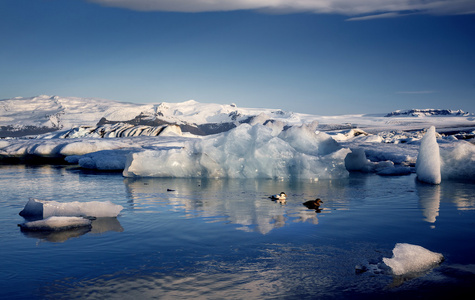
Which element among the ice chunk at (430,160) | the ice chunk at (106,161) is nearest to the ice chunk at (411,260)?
the ice chunk at (430,160)

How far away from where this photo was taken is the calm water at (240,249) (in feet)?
11.4

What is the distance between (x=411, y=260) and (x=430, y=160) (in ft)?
29.1

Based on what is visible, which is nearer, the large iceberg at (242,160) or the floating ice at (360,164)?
the large iceberg at (242,160)

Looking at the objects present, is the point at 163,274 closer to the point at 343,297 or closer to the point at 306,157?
the point at 343,297

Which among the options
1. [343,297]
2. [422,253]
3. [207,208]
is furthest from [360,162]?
[343,297]

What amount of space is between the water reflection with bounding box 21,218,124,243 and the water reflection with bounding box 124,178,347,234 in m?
1.24

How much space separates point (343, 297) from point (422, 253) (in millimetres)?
1323

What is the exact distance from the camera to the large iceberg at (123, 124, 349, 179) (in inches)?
516

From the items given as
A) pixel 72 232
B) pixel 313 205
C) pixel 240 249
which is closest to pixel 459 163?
pixel 313 205

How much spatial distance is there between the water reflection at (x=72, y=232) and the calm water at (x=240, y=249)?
0.03m

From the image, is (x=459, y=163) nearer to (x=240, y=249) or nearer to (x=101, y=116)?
(x=240, y=249)

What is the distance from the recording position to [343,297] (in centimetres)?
329

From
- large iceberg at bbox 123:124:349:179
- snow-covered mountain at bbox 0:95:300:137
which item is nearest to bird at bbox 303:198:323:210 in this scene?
large iceberg at bbox 123:124:349:179

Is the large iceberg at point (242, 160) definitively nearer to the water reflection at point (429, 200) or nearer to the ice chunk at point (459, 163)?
the water reflection at point (429, 200)
